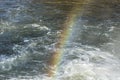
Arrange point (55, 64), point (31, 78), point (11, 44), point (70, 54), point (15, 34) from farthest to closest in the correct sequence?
1. point (15, 34)
2. point (11, 44)
3. point (70, 54)
4. point (55, 64)
5. point (31, 78)

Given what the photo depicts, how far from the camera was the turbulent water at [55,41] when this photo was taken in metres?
7.31

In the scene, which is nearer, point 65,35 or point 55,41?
point 55,41

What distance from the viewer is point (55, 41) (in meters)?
9.12

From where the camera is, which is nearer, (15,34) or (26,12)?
(15,34)

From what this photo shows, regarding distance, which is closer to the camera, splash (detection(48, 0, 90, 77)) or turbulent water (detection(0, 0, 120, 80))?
turbulent water (detection(0, 0, 120, 80))

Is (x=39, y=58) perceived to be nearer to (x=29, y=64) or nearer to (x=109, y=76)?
(x=29, y=64)

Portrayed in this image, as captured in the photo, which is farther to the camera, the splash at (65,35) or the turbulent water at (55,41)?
the splash at (65,35)

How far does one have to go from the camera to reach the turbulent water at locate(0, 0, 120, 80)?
7.31 metres

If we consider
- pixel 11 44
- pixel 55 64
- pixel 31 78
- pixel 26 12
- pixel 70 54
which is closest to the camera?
pixel 31 78

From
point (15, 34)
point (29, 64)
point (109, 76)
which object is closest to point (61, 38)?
point (15, 34)

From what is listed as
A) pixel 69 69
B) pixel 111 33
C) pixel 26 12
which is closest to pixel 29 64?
pixel 69 69

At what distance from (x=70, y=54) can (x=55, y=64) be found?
0.68 meters

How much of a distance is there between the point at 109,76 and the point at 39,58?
1.88 m

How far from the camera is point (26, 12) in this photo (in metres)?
11.9
